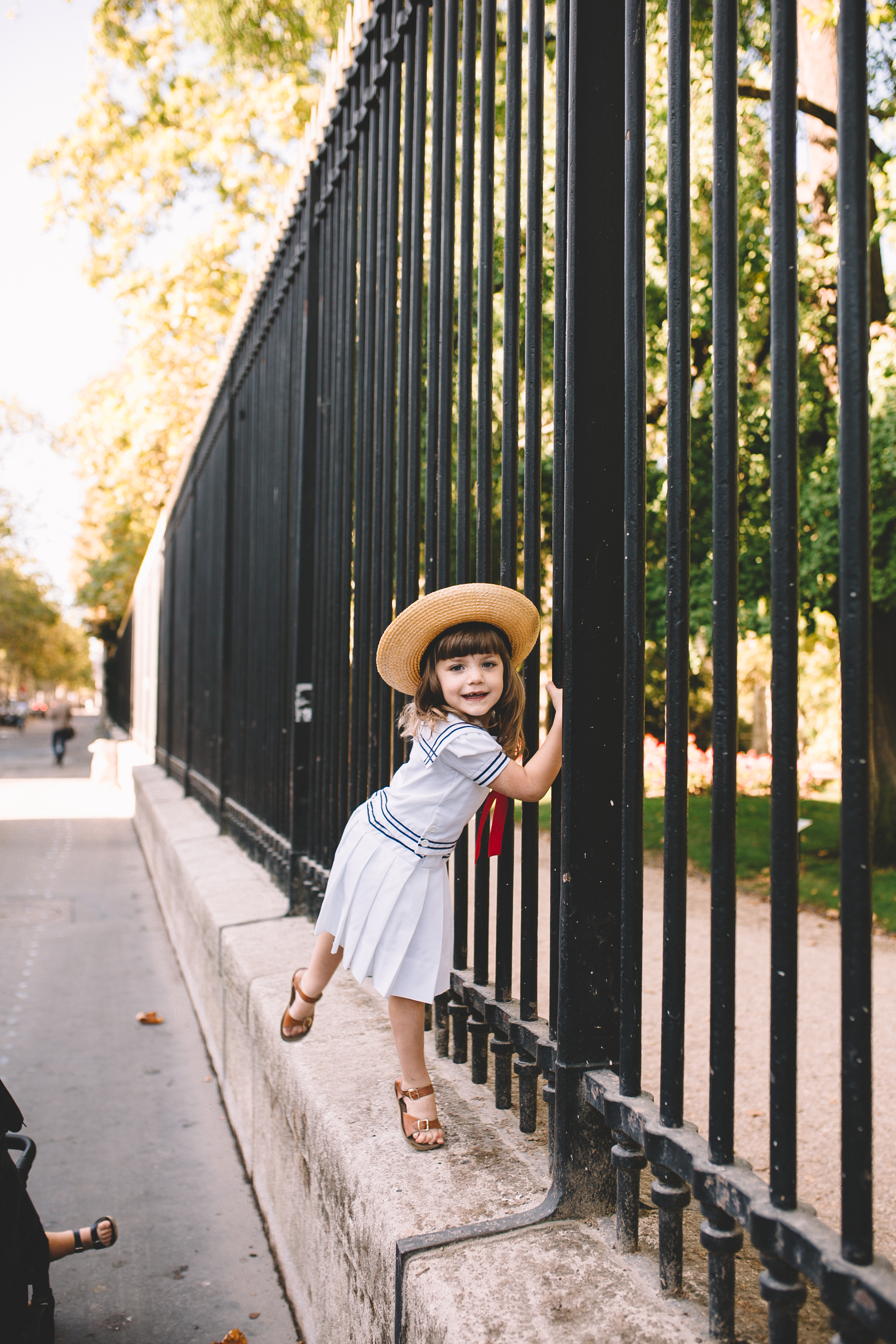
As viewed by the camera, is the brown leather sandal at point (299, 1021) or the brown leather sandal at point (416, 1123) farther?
the brown leather sandal at point (299, 1021)

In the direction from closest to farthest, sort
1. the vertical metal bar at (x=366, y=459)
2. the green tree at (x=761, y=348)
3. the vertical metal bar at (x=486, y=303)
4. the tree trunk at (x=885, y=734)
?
the vertical metal bar at (x=486, y=303) < the vertical metal bar at (x=366, y=459) < the green tree at (x=761, y=348) < the tree trunk at (x=885, y=734)

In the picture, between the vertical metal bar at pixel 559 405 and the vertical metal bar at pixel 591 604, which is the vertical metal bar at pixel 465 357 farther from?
the vertical metal bar at pixel 591 604

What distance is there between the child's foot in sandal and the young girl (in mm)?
315

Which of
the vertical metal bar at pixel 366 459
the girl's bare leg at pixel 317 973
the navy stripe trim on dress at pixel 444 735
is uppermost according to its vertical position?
the vertical metal bar at pixel 366 459

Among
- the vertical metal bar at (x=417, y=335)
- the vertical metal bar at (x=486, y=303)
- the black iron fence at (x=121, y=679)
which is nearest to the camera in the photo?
the vertical metal bar at (x=486, y=303)

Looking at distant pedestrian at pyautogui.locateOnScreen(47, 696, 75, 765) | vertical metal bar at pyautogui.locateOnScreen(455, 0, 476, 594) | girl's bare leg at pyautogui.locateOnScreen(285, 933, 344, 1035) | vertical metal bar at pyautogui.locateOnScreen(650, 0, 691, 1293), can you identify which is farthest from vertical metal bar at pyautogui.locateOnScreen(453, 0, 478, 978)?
distant pedestrian at pyautogui.locateOnScreen(47, 696, 75, 765)

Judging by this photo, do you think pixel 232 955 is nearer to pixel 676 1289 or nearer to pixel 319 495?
pixel 319 495

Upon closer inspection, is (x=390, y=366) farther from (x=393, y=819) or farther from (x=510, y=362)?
(x=393, y=819)

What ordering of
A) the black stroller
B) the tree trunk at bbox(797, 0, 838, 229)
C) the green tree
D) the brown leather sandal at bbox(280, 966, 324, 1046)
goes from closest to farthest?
1. the black stroller
2. the brown leather sandal at bbox(280, 966, 324, 1046)
3. the green tree
4. the tree trunk at bbox(797, 0, 838, 229)

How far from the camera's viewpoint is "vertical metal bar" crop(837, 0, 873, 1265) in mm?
1170

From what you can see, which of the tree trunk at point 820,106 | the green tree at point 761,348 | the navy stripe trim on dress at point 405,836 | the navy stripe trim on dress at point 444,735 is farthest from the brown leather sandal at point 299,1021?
the tree trunk at point 820,106

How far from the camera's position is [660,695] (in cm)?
2023

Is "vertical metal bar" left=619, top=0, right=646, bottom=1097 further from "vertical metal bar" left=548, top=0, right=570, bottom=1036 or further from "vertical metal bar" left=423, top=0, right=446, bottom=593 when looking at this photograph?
"vertical metal bar" left=423, top=0, right=446, bottom=593

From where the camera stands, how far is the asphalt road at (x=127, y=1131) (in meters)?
2.61
